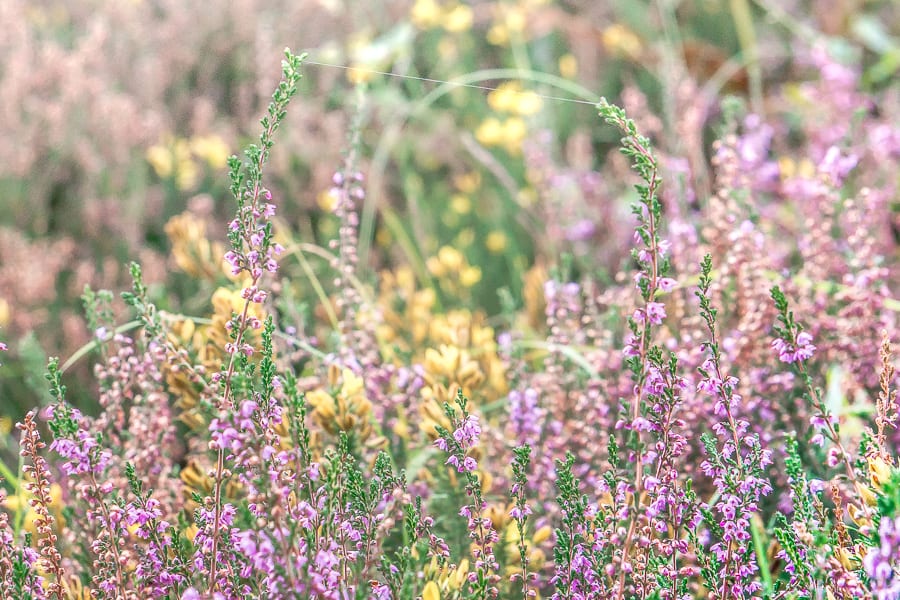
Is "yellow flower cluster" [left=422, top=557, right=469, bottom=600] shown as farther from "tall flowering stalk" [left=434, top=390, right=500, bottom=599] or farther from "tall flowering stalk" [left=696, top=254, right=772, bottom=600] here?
"tall flowering stalk" [left=696, top=254, right=772, bottom=600]

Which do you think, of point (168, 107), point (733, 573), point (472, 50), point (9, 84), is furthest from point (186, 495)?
point (472, 50)

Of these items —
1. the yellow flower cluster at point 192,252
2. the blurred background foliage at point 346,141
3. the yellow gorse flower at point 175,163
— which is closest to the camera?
the yellow flower cluster at point 192,252

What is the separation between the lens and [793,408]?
1480mm

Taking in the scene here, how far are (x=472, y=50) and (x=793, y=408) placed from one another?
275 cm

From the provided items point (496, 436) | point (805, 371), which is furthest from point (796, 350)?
point (496, 436)

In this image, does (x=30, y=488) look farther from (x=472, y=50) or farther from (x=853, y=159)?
(x=472, y=50)

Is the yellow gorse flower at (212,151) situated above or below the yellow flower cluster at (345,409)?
above

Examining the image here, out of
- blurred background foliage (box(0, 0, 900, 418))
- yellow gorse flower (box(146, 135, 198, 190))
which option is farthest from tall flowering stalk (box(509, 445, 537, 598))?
yellow gorse flower (box(146, 135, 198, 190))

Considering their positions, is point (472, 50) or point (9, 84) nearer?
point (9, 84)

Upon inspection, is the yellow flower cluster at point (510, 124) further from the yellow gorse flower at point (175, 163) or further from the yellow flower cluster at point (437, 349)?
the yellow gorse flower at point (175, 163)

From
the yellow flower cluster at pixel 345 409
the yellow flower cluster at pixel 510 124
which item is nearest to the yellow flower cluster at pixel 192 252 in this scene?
the yellow flower cluster at pixel 345 409

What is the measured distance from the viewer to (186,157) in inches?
116

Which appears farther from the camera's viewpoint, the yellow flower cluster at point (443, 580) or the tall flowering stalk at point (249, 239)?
the yellow flower cluster at point (443, 580)

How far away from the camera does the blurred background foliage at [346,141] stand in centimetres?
240
